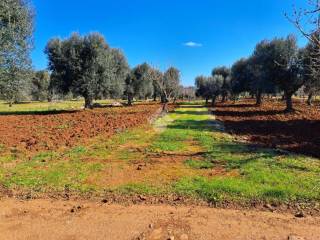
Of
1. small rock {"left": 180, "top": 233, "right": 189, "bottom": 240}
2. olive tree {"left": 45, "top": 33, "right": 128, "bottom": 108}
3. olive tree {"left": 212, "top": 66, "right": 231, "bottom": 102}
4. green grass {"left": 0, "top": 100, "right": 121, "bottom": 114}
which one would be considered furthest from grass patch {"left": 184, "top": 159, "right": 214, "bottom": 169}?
olive tree {"left": 212, "top": 66, "right": 231, "bottom": 102}

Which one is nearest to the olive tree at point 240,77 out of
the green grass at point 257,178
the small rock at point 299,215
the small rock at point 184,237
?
the green grass at point 257,178

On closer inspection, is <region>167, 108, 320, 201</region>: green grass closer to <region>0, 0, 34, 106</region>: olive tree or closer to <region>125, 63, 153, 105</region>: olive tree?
<region>0, 0, 34, 106</region>: olive tree

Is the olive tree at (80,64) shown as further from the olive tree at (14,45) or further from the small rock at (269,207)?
the small rock at (269,207)

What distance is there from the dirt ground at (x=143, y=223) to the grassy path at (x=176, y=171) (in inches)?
46.5

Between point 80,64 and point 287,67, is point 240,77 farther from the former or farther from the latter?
point 80,64

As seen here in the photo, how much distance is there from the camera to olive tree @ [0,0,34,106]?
21.7 m

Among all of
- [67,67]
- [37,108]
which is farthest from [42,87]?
[67,67]

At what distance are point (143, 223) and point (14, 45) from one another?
18413 mm

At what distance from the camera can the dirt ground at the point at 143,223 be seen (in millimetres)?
7586

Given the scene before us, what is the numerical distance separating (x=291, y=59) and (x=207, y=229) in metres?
42.8

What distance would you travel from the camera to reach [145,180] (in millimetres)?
11617

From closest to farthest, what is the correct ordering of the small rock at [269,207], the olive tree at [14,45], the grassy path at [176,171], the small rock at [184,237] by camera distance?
the small rock at [184,237], the small rock at [269,207], the grassy path at [176,171], the olive tree at [14,45]

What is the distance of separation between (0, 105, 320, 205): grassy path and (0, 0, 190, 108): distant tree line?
8.92 metres

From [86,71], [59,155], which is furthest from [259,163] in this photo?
[86,71]
